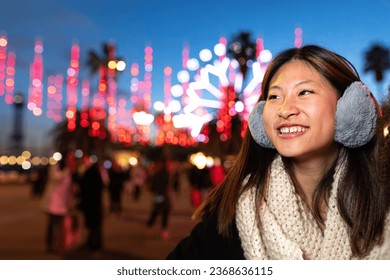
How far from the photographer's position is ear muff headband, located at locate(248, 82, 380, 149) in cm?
157

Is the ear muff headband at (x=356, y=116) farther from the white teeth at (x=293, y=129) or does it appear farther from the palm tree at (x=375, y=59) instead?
the palm tree at (x=375, y=59)

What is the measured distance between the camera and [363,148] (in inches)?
67.3

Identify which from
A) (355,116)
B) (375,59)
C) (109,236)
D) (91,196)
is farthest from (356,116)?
(375,59)

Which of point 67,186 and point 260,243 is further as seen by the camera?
point 67,186

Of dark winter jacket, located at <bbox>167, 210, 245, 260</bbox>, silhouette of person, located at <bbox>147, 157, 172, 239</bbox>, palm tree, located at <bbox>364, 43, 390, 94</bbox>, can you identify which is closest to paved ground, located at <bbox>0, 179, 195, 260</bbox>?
silhouette of person, located at <bbox>147, 157, 172, 239</bbox>

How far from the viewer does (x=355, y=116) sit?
158 cm

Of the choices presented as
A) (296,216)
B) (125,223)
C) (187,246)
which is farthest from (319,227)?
(125,223)

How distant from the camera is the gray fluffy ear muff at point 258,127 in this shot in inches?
67.1

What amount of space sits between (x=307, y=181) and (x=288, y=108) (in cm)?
30

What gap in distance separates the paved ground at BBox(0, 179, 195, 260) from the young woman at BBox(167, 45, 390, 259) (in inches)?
170

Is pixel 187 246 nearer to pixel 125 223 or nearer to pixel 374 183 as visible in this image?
pixel 374 183

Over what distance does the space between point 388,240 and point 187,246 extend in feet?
2.09

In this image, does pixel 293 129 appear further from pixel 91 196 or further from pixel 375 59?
pixel 375 59
